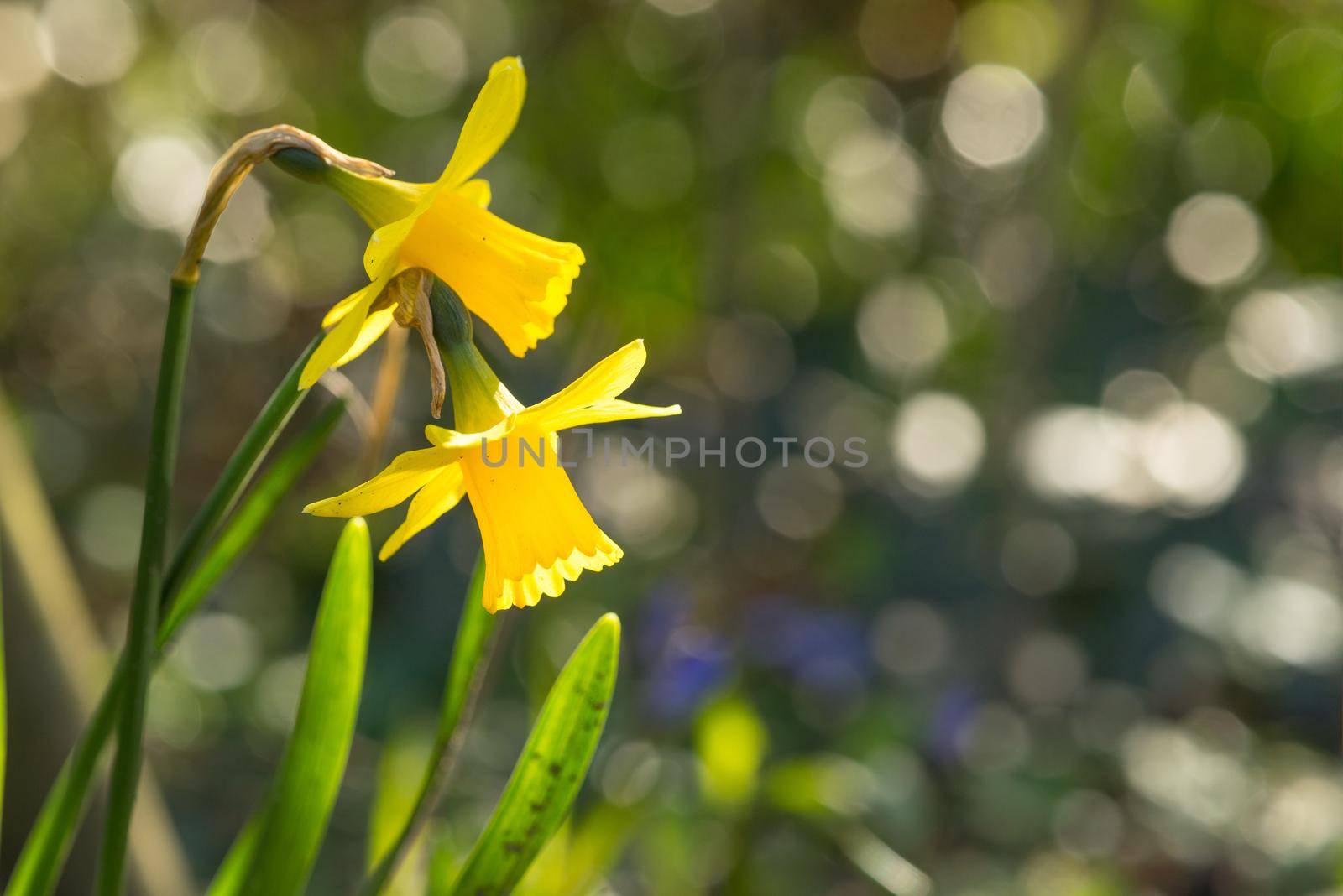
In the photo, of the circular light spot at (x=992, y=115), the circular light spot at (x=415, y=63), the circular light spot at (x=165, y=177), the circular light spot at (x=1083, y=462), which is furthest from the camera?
the circular light spot at (x=415, y=63)

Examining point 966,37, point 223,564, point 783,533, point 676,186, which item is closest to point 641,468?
point 783,533

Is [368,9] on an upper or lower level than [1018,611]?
upper

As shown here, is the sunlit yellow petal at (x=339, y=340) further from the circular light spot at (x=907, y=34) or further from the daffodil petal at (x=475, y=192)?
the circular light spot at (x=907, y=34)

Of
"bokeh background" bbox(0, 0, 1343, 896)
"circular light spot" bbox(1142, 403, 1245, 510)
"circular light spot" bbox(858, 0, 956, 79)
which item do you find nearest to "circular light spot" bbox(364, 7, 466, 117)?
"bokeh background" bbox(0, 0, 1343, 896)

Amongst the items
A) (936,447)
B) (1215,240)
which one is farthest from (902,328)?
(1215,240)

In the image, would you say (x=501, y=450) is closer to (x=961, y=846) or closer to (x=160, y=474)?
(x=160, y=474)

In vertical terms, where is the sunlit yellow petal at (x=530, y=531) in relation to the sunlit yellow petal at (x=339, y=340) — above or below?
below

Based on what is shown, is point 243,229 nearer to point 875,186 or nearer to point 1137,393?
point 875,186

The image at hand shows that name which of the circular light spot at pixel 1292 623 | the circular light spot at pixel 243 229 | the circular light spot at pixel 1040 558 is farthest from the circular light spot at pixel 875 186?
the circular light spot at pixel 243 229
